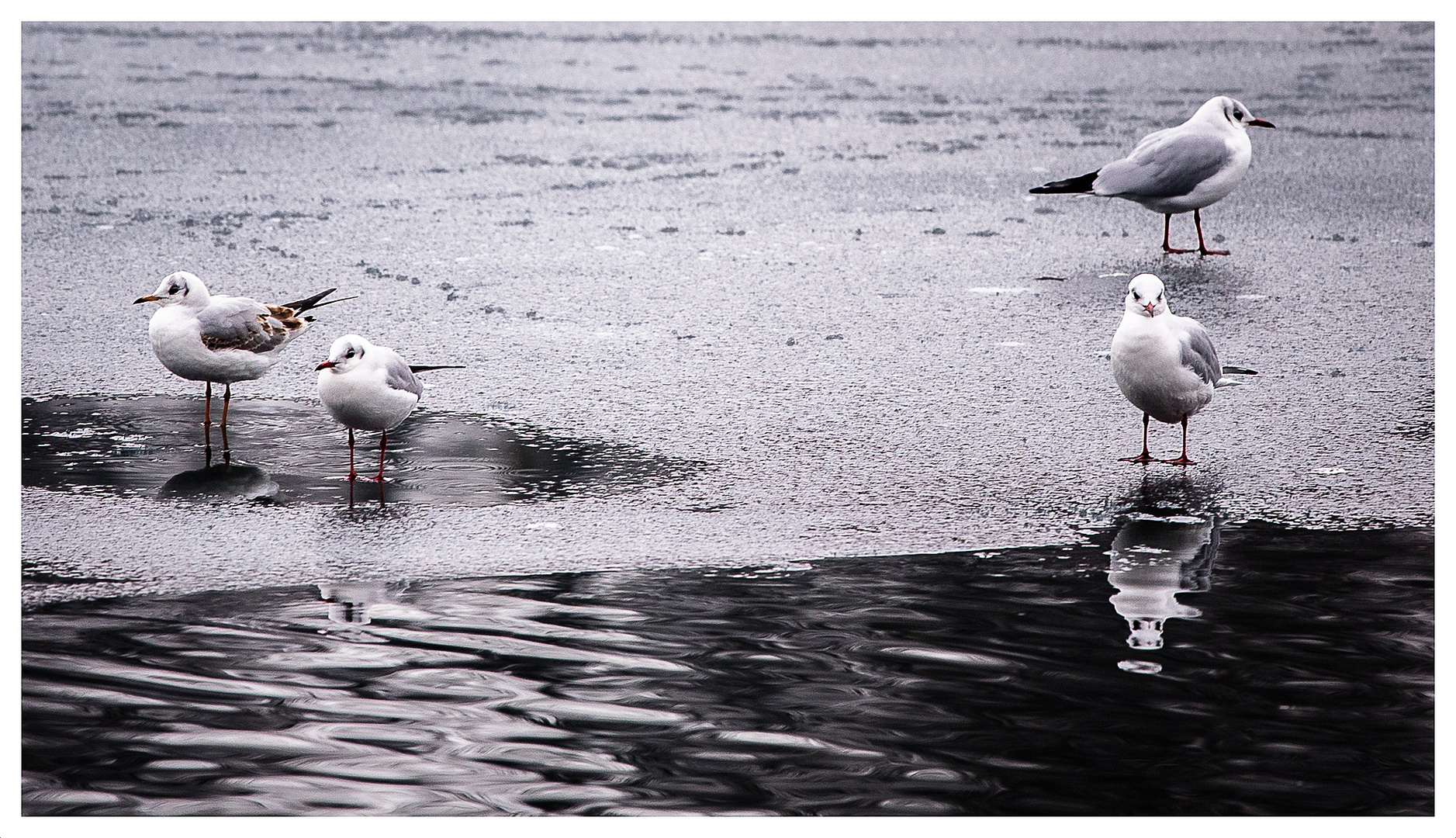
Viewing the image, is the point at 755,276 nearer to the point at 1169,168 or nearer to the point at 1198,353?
the point at 1169,168

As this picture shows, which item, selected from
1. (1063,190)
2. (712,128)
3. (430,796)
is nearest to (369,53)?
(712,128)

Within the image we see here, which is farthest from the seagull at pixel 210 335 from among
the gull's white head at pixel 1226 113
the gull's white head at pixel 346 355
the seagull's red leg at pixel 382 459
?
the gull's white head at pixel 1226 113

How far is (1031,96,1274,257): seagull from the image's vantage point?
8859 mm

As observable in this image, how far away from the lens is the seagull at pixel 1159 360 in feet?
17.9

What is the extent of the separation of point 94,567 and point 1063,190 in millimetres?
6140

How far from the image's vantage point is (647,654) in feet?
13.4

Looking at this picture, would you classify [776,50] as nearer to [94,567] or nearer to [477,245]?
[477,245]

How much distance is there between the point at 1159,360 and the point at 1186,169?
12.3 feet

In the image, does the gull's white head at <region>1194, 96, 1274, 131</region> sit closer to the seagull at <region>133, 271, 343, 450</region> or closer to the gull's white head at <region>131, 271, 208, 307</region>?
the seagull at <region>133, 271, 343, 450</region>

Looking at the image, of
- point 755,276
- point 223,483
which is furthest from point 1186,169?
point 223,483

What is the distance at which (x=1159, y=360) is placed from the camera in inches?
214

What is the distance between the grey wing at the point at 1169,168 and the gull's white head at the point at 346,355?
4.99 metres

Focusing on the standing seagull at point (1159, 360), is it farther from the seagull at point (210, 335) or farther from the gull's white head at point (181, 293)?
the gull's white head at point (181, 293)

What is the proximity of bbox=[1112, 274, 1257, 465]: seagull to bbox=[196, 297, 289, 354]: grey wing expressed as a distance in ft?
10.3
